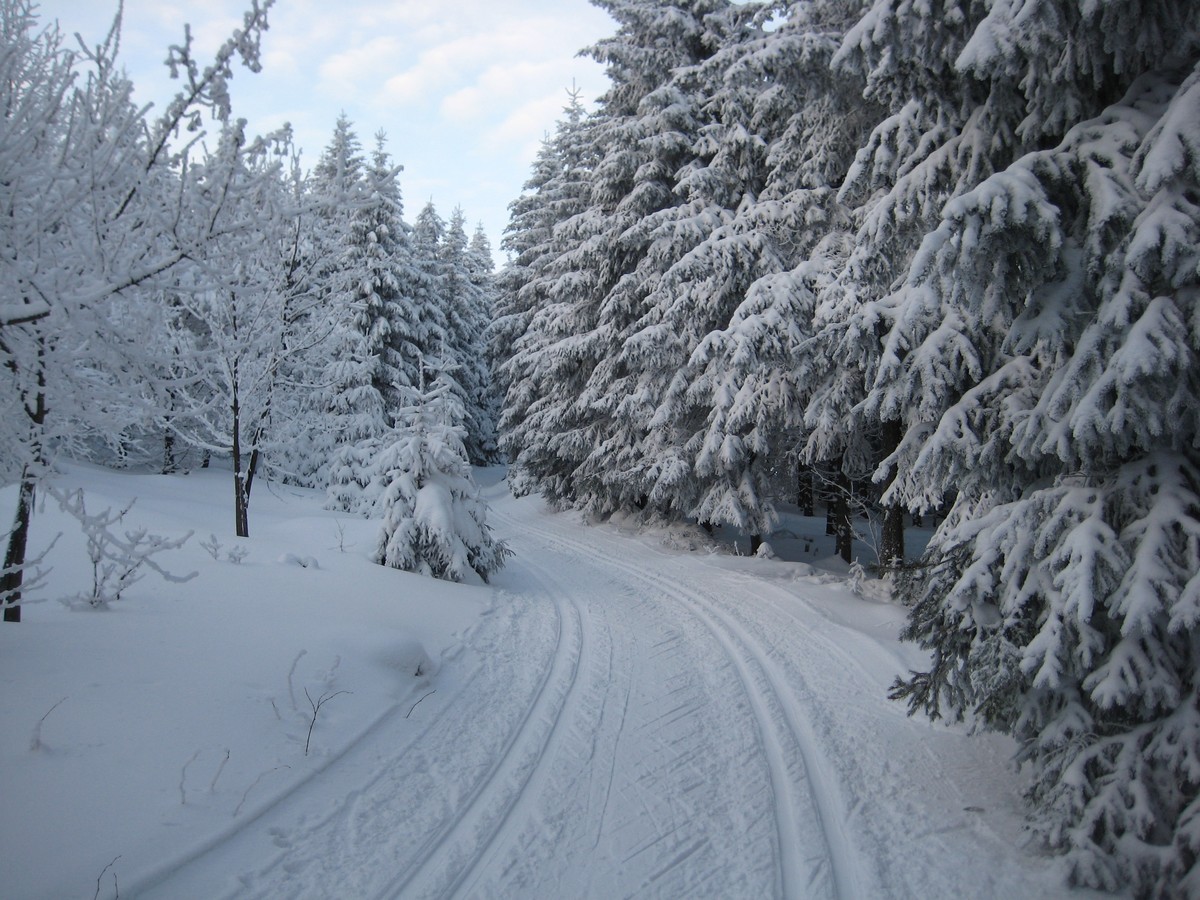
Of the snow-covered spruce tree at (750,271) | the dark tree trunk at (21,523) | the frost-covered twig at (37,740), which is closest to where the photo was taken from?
the frost-covered twig at (37,740)

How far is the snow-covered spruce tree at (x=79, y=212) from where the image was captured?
348cm

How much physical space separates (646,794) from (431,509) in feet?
22.6

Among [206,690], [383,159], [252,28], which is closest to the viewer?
[252,28]

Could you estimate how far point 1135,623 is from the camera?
348 centimetres

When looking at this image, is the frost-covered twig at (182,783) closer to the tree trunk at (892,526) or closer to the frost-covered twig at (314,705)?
the frost-covered twig at (314,705)

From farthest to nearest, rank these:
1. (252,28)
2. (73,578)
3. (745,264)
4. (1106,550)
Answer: (745,264), (73,578), (252,28), (1106,550)

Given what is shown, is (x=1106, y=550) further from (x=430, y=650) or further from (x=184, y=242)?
(x=430, y=650)

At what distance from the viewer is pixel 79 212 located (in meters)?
4.08

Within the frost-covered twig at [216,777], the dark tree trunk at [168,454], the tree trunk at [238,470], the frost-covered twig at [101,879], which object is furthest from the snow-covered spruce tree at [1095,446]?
the dark tree trunk at [168,454]

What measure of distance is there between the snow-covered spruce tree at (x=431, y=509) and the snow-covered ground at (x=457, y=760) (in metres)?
1.98

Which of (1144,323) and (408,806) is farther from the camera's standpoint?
(408,806)

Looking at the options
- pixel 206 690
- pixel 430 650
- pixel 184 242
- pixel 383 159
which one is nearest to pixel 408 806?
pixel 206 690

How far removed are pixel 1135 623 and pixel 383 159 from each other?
2838 centimetres

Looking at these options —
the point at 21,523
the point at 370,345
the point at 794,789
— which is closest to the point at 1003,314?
the point at 794,789
